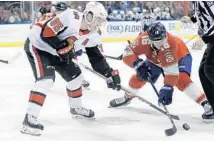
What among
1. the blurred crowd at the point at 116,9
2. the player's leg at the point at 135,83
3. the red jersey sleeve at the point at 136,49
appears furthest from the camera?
the blurred crowd at the point at 116,9

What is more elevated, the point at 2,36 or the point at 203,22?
the point at 203,22

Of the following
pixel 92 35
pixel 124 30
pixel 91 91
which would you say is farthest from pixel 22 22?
pixel 92 35

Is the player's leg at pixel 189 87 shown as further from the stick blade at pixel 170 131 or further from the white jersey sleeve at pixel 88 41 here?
the white jersey sleeve at pixel 88 41

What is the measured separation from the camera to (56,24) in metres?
2.74

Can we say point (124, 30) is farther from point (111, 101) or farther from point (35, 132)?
point (35, 132)

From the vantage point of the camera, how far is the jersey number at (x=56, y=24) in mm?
2740

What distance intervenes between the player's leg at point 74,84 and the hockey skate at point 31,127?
1.26 feet

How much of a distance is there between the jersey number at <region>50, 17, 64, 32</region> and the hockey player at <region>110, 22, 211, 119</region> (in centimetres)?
52

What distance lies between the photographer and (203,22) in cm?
247

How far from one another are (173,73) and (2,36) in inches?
191

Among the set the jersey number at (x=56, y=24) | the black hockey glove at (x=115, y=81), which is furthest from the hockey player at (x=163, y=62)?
the jersey number at (x=56, y=24)

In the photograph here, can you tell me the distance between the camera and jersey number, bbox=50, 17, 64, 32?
2740 millimetres

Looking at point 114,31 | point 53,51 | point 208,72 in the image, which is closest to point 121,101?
point 53,51

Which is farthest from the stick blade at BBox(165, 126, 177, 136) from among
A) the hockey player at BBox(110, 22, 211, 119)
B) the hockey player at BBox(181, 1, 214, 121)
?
the hockey player at BBox(181, 1, 214, 121)
